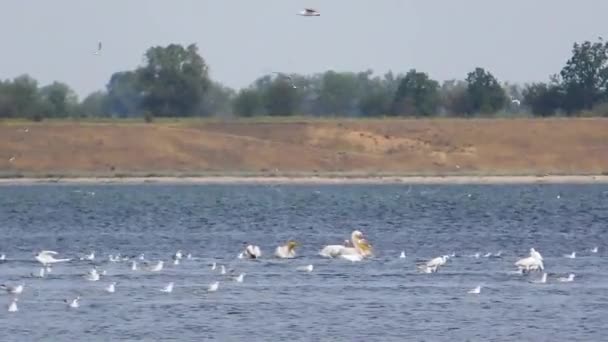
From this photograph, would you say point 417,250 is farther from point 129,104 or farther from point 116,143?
point 129,104

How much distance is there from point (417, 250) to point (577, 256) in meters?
4.14

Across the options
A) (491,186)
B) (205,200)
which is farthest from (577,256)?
(491,186)

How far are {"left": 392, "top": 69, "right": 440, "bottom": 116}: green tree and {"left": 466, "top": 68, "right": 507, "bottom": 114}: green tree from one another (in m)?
2.48

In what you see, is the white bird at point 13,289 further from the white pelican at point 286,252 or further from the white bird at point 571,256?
the white bird at point 571,256

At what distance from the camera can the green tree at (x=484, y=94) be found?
120500mm

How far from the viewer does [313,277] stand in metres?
34.9

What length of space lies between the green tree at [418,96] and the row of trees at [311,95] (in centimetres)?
7

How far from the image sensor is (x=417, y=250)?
4212cm

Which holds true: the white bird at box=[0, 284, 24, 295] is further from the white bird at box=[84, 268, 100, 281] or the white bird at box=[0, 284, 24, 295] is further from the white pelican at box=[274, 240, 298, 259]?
the white pelican at box=[274, 240, 298, 259]

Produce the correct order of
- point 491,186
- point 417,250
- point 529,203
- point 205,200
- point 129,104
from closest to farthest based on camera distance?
1. point 417,250
2. point 529,203
3. point 205,200
4. point 491,186
5. point 129,104

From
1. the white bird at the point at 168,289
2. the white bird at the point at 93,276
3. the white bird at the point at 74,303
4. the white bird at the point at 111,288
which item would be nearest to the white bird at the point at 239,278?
the white bird at the point at 168,289

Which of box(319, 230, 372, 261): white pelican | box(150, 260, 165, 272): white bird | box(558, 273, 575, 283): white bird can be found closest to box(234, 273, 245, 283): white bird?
box(150, 260, 165, 272): white bird

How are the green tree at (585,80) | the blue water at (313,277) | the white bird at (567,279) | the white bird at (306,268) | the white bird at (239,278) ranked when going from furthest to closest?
the green tree at (585,80) → the white bird at (306,268) → the white bird at (239,278) → the white bird at (567,279) → the blue water at (313,277)

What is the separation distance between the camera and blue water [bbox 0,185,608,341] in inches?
1084
